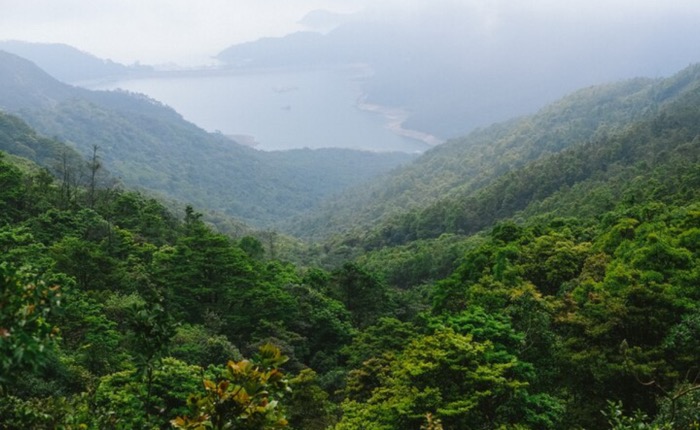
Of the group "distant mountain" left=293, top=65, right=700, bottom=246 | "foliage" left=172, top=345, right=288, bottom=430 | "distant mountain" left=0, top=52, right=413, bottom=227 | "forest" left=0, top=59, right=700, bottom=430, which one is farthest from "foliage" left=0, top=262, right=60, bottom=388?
"distant mountain" left=0, top=52, right=413, bottom=227

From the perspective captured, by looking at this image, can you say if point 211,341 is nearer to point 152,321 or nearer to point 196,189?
point 152,321

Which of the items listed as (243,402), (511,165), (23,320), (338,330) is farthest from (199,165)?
(23,320)

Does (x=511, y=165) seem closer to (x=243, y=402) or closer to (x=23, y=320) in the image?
(x=243, y=402)

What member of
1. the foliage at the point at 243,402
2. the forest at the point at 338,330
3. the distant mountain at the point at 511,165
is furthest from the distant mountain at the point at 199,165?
the foliage at the point at 243,402

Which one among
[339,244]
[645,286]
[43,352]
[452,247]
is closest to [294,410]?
[645,286]

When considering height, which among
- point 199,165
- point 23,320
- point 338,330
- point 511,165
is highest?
point 23,320
